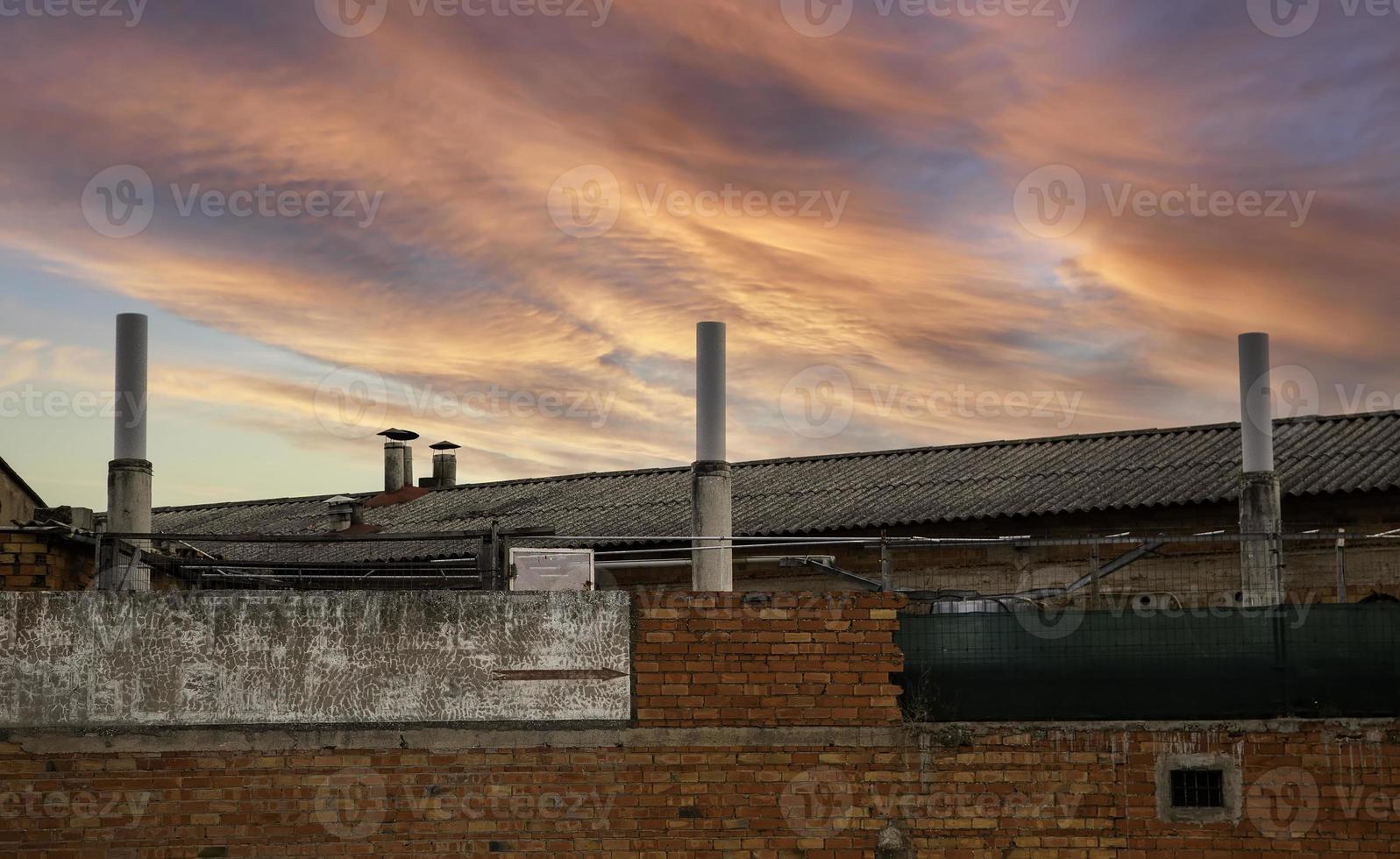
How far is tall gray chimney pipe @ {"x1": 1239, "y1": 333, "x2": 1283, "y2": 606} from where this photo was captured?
1509 centimetres

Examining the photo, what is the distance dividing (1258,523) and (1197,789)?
22.9 ft

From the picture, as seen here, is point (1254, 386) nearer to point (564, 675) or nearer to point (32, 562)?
point (564, 675)

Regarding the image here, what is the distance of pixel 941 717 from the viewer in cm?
986

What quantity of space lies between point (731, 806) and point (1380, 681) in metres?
4.59

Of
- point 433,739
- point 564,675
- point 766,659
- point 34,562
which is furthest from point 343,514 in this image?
point 766,659

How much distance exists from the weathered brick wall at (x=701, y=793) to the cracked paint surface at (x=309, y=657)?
0.21 m

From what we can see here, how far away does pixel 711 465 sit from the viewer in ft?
49.6

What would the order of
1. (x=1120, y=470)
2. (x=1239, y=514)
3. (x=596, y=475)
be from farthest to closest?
(x=596, y=475) < (x=1120, y=470) < (x=1239, y=514)

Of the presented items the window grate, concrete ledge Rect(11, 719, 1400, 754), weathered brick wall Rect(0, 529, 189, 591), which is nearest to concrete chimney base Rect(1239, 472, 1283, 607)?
concrete ledge Rect(11, 719, 1400, 754)

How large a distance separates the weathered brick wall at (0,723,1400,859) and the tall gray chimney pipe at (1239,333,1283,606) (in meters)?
5.67

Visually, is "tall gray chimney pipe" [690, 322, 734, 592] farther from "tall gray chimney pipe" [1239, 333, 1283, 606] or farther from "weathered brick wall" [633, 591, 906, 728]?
"tall gray chimney pipe" [1239, 333, 1283, 606]

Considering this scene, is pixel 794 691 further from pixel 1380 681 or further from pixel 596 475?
pixel 596 475

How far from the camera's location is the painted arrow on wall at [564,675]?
9.82 m

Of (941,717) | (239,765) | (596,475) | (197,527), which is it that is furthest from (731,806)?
(197,527)
